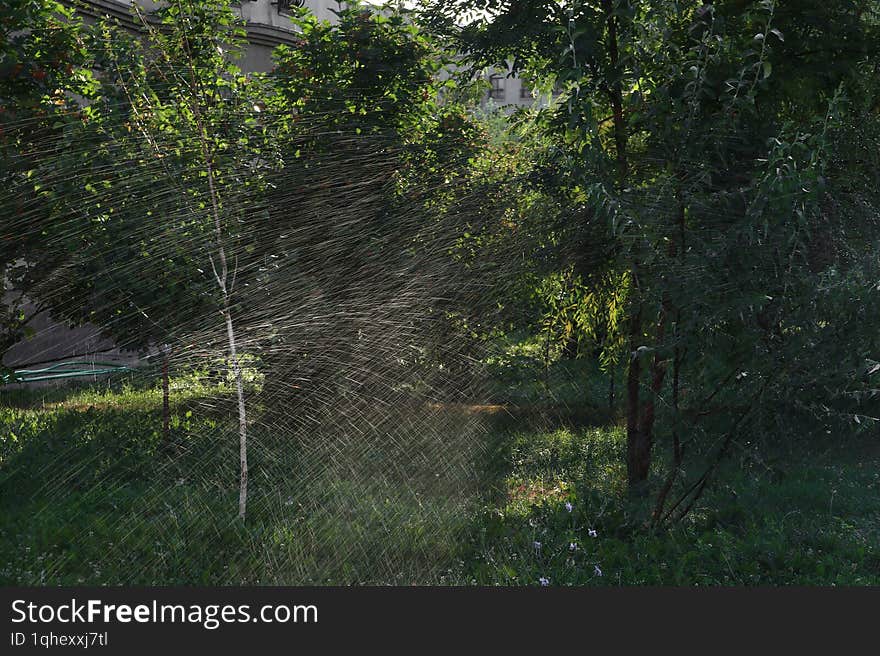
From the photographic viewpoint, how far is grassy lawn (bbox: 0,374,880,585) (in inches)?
120

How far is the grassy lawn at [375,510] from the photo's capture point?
3.05 metres

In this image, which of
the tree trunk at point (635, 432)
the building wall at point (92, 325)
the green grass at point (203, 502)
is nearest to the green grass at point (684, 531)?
the tree trunk at point (635, 432)

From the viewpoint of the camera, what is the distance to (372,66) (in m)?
4.42

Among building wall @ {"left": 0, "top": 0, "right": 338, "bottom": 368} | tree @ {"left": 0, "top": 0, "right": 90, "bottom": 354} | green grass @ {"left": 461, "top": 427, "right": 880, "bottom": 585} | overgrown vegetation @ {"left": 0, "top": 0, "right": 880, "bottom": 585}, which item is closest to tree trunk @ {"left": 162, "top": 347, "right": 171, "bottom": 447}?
overgrown vegetation @ {"left": 0, "top": 0, "right": 880, "bottom": 585}

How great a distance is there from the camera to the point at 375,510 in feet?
11.3

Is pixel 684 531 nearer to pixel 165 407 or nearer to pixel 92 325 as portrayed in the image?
pixel 165 407

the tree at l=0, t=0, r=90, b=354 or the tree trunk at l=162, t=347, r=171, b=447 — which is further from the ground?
the tree at l=0, t=0, r=90, b=354

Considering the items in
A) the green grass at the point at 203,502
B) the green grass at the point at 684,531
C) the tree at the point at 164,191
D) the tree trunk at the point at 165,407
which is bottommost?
the green grass at the point at 684,531

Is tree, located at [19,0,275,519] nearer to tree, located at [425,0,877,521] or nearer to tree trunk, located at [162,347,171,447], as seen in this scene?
tree trunk, located at [162,347,171,447]

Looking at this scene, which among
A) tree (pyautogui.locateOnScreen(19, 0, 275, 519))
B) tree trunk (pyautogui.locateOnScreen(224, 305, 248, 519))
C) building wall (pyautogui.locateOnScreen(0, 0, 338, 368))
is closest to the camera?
tree trunk (pyautogui.locateOnScreen(224, 305, 248, 519))

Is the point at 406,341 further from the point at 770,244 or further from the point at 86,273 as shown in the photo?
the point at 770,244

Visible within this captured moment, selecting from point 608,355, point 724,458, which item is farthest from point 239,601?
point 608,355

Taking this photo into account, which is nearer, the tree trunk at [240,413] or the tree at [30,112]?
the tree trunk at [240,413]

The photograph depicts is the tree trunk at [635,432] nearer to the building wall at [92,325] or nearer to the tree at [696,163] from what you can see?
the tree at [696,163]
